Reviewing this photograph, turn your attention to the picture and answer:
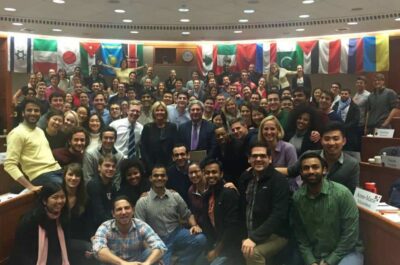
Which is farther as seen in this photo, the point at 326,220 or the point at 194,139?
the point at 194,139

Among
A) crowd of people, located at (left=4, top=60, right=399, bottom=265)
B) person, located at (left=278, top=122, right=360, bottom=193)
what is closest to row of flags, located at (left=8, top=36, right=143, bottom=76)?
crowd of people, located at (left=4, top=60, right=399, bottom=265)

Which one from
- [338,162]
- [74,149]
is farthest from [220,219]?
[74,149]

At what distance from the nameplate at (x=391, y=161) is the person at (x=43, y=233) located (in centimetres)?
374

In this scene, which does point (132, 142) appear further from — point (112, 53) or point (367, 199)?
point (112, 53)

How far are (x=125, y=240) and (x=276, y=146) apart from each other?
1.51m

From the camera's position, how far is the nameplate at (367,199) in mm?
2857

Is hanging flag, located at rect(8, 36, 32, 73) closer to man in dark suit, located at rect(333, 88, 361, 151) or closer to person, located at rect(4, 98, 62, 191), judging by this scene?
person, located at rect(4, 98, 62, 191)

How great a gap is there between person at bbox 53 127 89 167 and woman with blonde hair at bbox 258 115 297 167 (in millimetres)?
1675

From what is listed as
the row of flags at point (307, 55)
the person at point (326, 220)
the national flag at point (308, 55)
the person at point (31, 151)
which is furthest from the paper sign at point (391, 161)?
the national flag at point (308, 55)

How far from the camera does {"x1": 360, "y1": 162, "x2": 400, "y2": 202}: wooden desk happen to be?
4930 millimetres

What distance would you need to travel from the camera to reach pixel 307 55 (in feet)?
35.6

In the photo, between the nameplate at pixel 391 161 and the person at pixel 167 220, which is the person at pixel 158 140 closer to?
the person at pixel 167 220

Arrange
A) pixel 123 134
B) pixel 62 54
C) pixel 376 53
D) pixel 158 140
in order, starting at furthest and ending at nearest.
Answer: pixel 62 54
pixel 376 53
pixel 123 134
pixel 158 140

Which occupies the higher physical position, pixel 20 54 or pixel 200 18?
pixel 200 18
